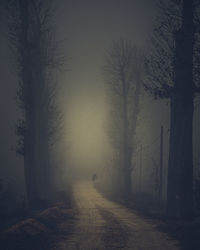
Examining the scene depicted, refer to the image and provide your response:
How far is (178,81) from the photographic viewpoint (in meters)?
14.2

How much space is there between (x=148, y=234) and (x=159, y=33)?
994 centimetres

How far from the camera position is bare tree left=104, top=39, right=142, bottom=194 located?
107ft

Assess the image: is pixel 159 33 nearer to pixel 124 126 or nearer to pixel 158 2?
pixel 158 2

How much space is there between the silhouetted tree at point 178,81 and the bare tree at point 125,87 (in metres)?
16.0

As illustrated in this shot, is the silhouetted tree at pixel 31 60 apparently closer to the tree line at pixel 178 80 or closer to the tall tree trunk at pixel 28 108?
the tall tree trunk at pixel 28 108

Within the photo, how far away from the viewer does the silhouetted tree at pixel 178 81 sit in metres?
13.6

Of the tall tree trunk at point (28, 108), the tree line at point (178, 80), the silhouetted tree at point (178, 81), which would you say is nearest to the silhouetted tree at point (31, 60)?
the tall tree trunk at point (28, 108)

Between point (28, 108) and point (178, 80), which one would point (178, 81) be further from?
point (28, 108)

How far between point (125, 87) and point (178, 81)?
18862mm

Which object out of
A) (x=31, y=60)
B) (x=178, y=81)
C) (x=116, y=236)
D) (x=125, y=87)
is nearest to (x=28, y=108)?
(x=31, y=60)

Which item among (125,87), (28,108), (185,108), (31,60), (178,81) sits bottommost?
(185,108)

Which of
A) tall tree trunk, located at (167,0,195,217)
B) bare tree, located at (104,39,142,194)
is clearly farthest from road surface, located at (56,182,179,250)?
bare tree, located at (104,39,142,194)

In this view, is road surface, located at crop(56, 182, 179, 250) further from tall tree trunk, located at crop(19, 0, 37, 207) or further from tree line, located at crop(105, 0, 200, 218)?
tall tree trunk, located at crop(19, 0, 37, 207)

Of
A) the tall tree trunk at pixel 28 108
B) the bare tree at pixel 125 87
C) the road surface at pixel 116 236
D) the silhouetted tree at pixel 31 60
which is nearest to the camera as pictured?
the road surface at pixel 116 236
